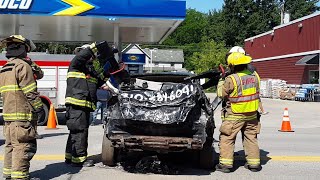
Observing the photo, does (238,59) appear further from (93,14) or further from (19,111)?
(93,14)

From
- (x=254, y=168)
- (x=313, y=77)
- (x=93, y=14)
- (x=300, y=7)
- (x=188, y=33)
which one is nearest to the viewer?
(x=254, y=168)

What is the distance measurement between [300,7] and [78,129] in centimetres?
7905

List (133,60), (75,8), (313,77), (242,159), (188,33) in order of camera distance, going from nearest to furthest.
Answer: (242,159) → (75,8) → (133,60) → (313,77) → (188,33)

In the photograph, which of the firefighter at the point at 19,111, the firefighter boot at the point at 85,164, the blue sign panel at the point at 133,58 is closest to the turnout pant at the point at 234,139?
the firefighter boot at the point at 85,164

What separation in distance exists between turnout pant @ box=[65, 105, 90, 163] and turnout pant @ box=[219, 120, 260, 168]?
2.15 metres

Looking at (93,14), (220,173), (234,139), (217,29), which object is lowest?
(220,173)

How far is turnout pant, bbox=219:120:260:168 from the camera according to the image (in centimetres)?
725

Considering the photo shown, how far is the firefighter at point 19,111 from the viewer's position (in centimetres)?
595

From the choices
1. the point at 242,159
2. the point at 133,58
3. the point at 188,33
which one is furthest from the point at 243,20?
the point at 242,159

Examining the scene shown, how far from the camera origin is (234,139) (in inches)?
287

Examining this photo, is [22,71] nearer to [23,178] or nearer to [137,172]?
[23,178]

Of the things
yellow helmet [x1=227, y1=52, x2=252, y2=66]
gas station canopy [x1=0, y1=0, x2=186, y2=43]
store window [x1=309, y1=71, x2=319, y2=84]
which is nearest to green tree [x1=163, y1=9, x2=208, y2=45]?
store window [x1=309, y1=71, x2=319, y2=84]

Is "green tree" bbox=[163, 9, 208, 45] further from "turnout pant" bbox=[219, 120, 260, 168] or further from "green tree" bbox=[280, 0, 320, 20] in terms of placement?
"turnout pant" bbox=[219, 120, 260, 168]

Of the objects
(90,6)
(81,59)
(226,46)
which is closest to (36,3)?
(90,6)
